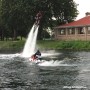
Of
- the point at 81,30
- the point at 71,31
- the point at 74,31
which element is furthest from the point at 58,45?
the point at 71,31

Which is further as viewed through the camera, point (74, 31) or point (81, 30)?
point (74, 31)

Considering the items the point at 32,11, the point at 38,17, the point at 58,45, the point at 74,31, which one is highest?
the point at 32,11

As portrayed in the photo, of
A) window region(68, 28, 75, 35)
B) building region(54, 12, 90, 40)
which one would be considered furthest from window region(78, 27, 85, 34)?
window region(68, 28, 75, 35)

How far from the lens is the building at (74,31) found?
9606cm

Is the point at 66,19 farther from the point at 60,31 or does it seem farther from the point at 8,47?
the point at 8,47

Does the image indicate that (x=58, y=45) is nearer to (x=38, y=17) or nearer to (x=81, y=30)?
(x=81, y=30)

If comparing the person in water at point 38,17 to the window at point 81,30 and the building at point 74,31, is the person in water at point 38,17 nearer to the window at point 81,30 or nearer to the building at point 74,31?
the building at point 74,31

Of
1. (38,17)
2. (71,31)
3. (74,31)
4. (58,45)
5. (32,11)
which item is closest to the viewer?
(58,45)

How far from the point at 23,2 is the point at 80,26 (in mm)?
14732

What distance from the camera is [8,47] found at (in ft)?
303

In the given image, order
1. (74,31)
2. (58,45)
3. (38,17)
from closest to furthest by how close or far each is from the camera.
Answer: (58,45) < (38,17) < (74,31)

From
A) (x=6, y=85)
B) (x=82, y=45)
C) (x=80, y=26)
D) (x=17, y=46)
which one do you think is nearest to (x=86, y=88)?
(x=6, y=85)

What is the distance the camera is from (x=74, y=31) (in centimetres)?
10131

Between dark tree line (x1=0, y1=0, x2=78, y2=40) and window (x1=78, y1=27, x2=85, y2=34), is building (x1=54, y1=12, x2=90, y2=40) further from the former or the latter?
dark tree line (x1=0, y1=0, x2=78, y2=40)
